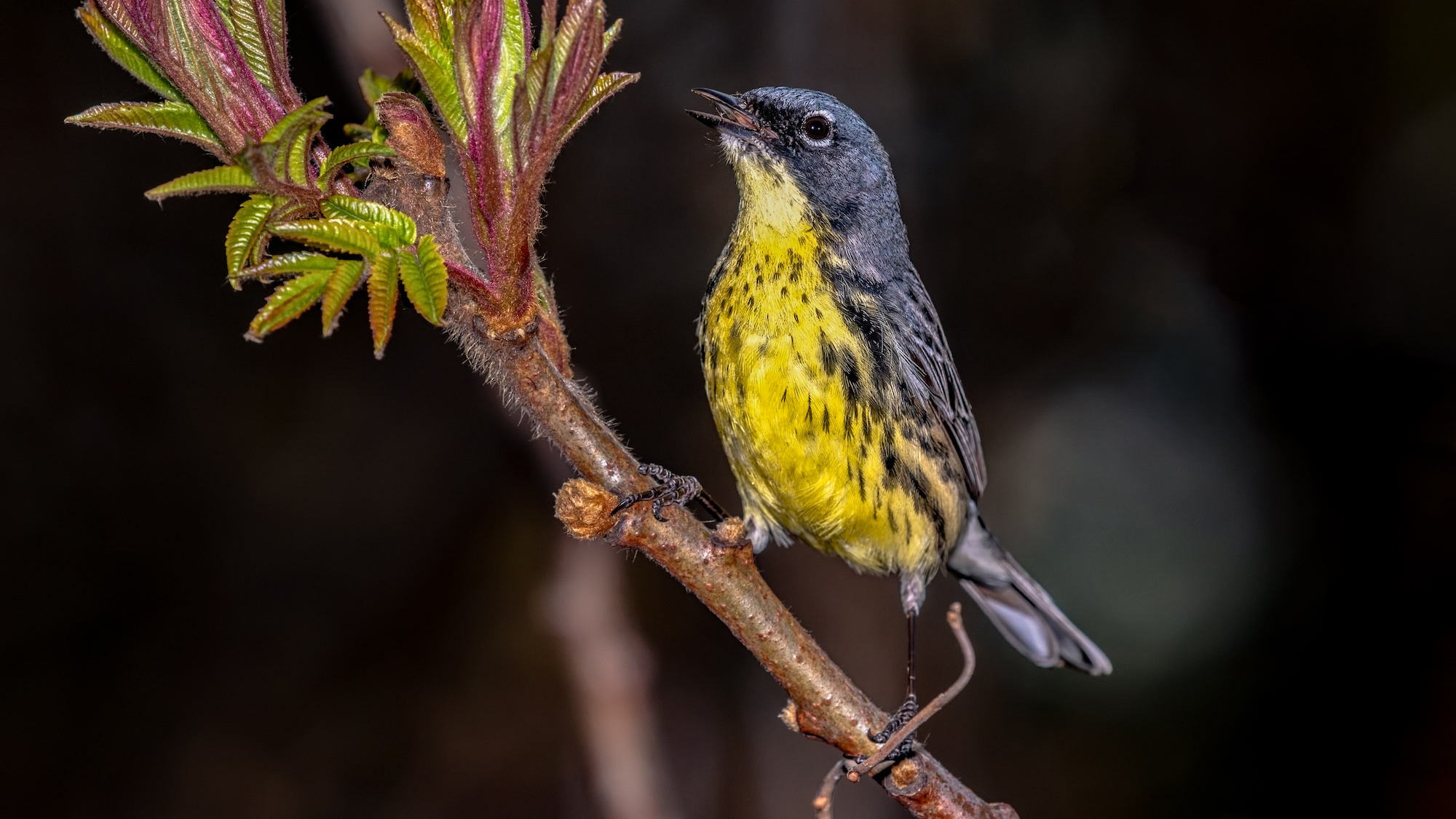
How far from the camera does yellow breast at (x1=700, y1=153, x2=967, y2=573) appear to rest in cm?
243

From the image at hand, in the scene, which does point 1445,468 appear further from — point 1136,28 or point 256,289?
point 256,289

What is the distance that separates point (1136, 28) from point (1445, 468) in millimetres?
2064

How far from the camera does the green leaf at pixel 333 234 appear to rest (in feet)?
3.75

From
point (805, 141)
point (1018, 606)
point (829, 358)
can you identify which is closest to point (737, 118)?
point (805, 141)

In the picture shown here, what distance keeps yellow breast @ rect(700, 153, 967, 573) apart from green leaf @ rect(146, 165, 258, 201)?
1400 mm

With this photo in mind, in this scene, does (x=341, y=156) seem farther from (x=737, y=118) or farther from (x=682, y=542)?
(x=737, y=118)

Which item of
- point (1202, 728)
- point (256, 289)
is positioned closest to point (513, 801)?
point (256, 289)

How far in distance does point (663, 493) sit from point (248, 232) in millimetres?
693

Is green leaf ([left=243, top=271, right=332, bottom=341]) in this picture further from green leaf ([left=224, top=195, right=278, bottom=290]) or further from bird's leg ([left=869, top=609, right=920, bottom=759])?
bird's leg ([left=869, top=609, right=920, bottom=759])

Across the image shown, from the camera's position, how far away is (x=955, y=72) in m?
4.39

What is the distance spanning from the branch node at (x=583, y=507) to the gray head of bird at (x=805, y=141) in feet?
4.77

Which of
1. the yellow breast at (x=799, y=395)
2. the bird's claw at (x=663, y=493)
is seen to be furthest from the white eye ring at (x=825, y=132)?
the bird's claw at (x=663, y=493)

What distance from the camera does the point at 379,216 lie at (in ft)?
3.92

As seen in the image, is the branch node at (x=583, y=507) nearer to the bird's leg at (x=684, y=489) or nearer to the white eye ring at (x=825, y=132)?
the bird's leg at (x=684, y=489)
